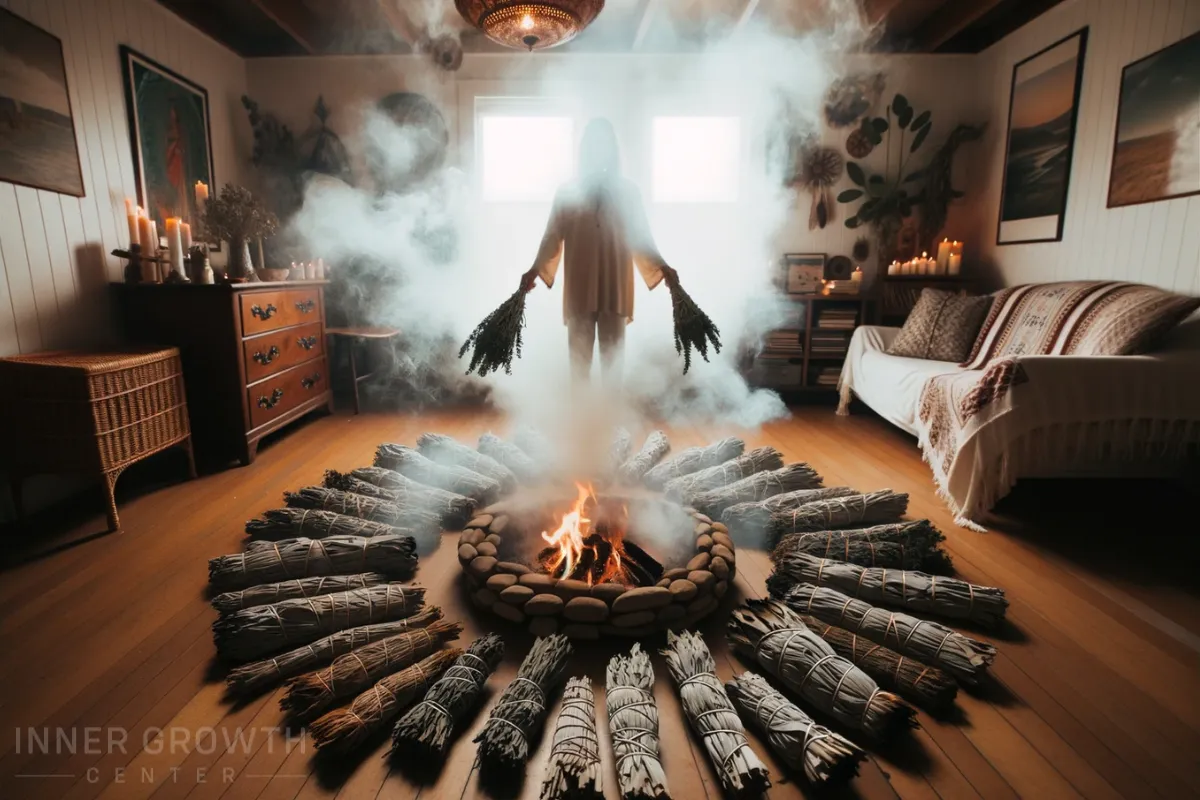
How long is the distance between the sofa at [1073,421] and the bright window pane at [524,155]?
3.43 meters

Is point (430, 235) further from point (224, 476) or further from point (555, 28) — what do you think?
point (555, 28)

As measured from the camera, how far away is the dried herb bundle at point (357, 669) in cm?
144

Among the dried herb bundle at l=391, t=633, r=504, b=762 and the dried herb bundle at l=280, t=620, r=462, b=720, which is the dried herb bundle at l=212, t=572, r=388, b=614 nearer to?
the dried herb bundle at l=280, t=620, r=462, b=720

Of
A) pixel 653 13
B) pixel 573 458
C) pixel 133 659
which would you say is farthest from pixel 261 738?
pixel 653 13

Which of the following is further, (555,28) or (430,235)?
(430,235)

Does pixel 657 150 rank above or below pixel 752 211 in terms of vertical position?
above

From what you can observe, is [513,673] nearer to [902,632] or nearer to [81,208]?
[902,632]

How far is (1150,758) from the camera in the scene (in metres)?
1.32

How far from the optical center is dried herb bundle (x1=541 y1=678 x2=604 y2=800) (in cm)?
118

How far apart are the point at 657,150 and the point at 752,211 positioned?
90 centimetres

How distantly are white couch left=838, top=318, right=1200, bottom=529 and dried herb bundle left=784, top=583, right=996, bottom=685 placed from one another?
107 cm

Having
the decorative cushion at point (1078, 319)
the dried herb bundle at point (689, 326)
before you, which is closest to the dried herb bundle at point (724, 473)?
the dried herb bundle at point (689, 326)

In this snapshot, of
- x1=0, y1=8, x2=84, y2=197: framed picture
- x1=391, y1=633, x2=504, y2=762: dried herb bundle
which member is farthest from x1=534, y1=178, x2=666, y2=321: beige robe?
x1=0, y1=8, x2=84, y2=197: framed picture

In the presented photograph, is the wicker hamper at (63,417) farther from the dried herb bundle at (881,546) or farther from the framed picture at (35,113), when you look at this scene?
the dried herb bundle at (881,546)
